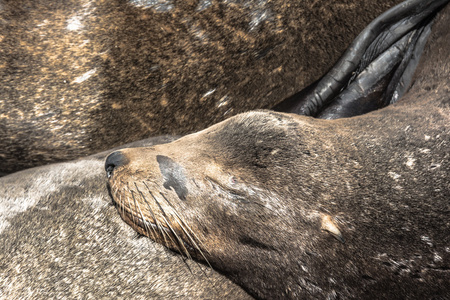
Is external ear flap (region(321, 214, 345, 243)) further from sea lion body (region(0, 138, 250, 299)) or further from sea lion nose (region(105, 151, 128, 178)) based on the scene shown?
sea lion nose (region(105, 151, 128, 178))

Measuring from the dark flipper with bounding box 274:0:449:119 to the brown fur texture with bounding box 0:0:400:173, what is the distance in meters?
0.19

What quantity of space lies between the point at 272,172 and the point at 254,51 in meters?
1.31

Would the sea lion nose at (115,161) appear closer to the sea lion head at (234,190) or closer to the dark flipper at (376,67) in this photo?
the sea lion head at (234,190)

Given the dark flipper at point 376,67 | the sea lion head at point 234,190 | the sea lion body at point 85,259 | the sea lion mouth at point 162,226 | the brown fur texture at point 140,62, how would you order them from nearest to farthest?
the sea lion head at point 234,190
the sea lion mouth at point 162,226
the sea lion body at point 85,259
the brown fur texture at point 140,62
the dark flipper at point 376,67

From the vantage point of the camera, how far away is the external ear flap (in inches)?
91.1

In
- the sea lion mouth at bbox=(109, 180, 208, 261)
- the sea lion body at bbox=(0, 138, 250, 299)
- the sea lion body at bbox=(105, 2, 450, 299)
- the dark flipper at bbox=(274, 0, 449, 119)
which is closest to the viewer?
the sea lion body at bbox=(105, 2, 450, 299)

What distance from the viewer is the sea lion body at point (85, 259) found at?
106 inches

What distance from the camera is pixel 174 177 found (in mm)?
2629

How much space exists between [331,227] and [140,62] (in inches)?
63.9

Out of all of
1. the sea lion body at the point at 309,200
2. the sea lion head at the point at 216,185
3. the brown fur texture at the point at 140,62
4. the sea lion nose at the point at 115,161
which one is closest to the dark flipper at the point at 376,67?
the brown fur texture at the point at 140,62

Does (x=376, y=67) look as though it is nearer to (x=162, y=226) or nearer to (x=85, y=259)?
(x=162, y=226)

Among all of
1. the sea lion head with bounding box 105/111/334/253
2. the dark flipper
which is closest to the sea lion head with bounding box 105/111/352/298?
the sea lion head with bounding box 105/111/334/253

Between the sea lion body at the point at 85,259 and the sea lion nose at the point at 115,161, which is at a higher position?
the sea lion nose at the point at 115,161

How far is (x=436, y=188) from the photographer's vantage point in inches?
90.7
